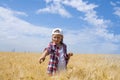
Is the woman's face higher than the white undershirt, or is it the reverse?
the woman's face

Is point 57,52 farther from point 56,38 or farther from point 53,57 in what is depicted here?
point 56,38

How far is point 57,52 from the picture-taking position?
19.4 feet

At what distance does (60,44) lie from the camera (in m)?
5.99

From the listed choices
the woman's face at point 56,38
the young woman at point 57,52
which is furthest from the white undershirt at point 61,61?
the woman's face at point 56,38

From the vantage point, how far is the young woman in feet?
19.1

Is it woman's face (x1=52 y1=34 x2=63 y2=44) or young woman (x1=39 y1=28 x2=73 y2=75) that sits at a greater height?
woman's face (x1=52 y1=34 x2=63 y2=44)

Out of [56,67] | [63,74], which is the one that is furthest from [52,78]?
[56,67]

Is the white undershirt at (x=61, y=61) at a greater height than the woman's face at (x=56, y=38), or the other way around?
the woman's face at (x=56, y=38)

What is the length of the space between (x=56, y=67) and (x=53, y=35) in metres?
0.58

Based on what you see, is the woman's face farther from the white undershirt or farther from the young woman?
the white undershirt

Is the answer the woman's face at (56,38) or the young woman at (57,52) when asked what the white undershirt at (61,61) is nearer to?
the young woman at (57,52)

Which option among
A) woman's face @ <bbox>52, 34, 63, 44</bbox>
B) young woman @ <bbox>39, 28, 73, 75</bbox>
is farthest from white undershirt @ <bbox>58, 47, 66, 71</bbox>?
woman's face @ <bbox>52, 34, 63, 44</bbox>

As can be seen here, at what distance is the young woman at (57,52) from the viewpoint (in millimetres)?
5816

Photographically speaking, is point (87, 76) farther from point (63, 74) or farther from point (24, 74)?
point (24, 74)
